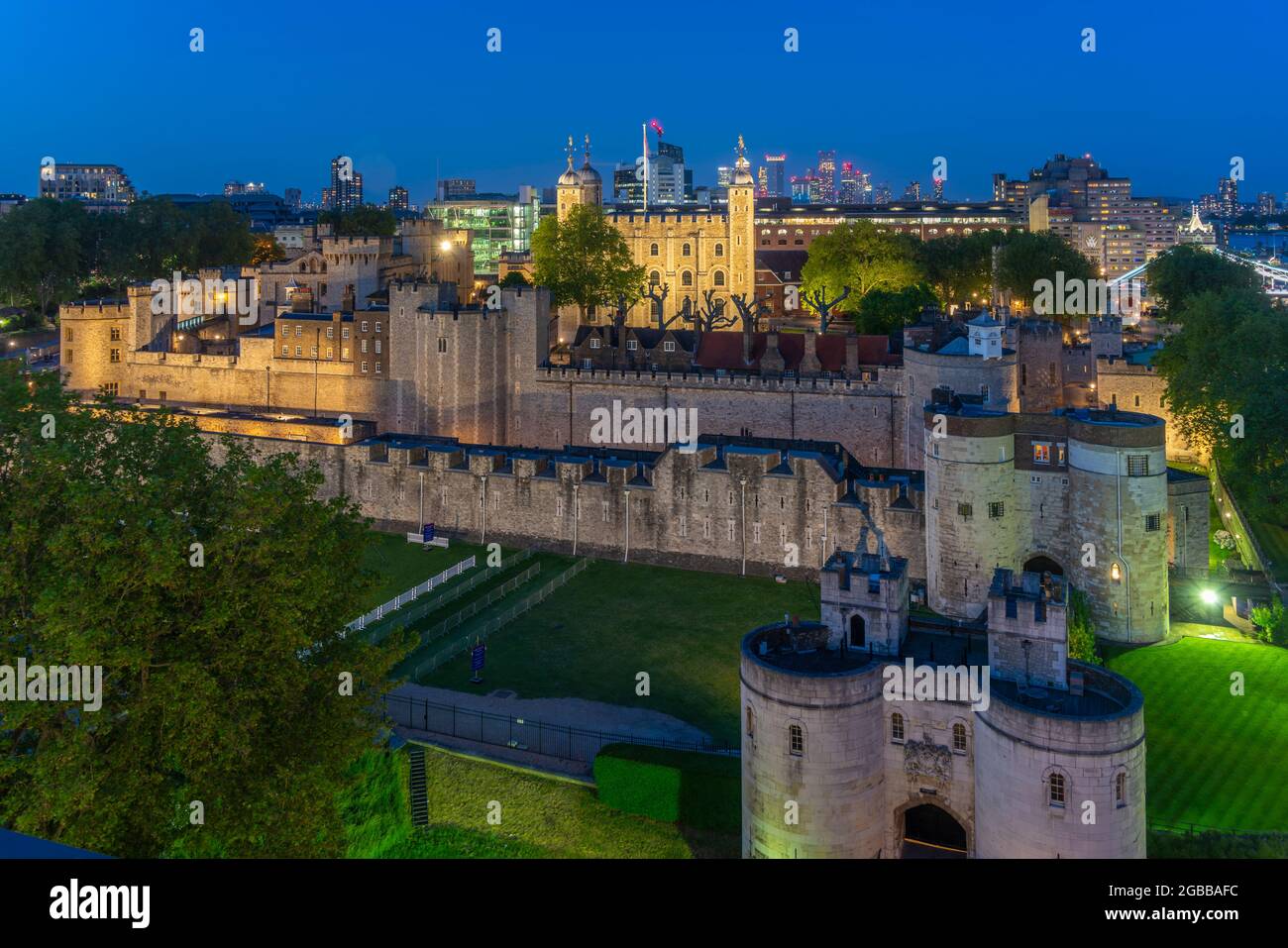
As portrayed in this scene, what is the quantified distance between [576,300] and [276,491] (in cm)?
5029

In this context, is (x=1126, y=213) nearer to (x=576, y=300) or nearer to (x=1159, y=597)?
(x=576, y=300)

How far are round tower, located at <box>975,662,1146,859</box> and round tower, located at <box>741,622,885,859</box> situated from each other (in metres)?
2.20

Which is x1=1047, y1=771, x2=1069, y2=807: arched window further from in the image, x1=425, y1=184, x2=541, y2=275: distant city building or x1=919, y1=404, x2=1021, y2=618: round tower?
x1=425, y1=184, x2=541, y2=275: distant city building

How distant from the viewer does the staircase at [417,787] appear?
2564 centimetres

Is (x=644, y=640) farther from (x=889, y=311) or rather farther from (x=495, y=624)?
(x=889, y=311)

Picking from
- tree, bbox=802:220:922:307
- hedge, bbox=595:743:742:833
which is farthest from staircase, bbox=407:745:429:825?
tree, bbox=802:220:922:307

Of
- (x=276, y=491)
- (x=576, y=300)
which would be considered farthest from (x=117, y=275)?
(x=276, y=491)

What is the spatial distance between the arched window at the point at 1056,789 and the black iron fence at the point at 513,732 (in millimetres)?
8096

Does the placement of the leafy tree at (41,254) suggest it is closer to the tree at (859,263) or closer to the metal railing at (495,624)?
the tree at (859,263)

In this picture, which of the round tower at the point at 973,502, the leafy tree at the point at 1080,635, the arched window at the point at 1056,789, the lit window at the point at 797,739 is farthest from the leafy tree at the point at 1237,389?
the lit window at the point at 797,739

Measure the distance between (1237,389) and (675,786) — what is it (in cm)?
3000

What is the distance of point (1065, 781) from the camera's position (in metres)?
18.2

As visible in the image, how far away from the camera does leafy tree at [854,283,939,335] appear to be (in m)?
59.6

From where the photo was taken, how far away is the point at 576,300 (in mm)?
69625
